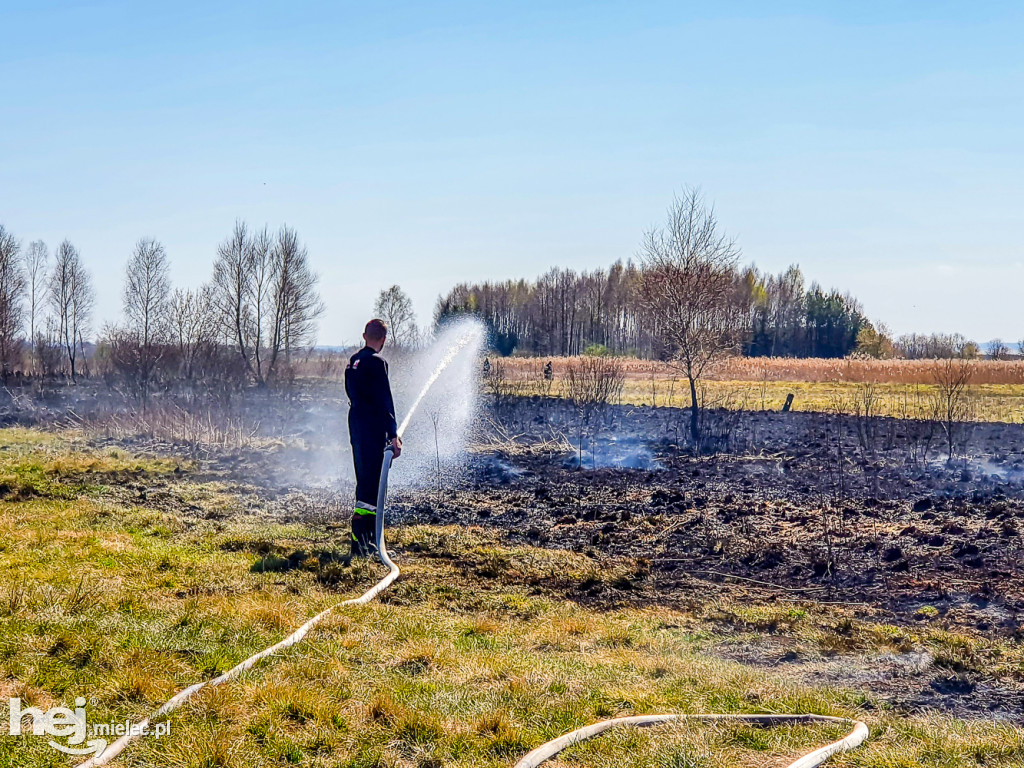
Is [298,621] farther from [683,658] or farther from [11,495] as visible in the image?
[11,495]

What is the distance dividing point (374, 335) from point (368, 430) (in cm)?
91

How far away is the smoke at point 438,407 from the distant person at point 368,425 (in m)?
4.64

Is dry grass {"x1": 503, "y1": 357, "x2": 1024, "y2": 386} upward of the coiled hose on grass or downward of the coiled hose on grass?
upward

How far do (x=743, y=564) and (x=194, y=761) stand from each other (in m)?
6.28

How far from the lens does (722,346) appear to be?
20.7 meters

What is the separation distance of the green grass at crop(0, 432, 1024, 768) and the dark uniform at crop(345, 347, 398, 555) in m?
0.41

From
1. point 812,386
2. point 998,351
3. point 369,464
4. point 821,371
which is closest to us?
point 369,464

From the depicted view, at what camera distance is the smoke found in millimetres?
15000

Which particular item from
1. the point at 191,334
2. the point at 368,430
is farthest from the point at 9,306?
the point at 368,430

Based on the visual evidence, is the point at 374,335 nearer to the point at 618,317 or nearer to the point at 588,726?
the point at 588,726

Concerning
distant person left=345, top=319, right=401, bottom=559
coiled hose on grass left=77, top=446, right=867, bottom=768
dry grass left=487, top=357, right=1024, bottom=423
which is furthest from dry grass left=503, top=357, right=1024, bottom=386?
coiled hose on grass left=77, top=446, right=867, bottom=768

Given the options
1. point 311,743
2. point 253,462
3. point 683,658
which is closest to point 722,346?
point 253,462

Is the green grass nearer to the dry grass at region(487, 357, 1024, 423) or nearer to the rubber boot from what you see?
the rubber boot

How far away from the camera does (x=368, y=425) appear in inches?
329
